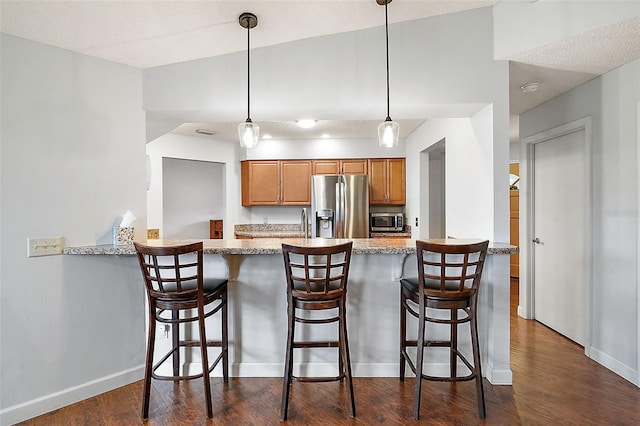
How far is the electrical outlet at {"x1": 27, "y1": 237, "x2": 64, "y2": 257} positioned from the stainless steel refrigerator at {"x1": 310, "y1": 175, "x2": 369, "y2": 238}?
3216 mm

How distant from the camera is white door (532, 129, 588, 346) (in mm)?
3164

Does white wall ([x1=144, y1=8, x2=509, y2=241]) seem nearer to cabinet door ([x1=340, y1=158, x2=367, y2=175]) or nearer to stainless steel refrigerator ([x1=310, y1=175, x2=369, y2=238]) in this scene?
stainless steel refrigerator ([x1=310, y1=175, x2=369, y2=238])

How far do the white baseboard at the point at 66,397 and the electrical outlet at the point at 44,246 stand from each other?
90 cm

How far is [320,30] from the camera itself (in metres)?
2.53

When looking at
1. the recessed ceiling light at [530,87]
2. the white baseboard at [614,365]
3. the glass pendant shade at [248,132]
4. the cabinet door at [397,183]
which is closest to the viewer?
the glass pendant shade at [248,132]

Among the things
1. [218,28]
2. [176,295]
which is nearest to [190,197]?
[218,28]

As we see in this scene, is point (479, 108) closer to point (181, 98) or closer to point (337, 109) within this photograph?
point (337, 109)

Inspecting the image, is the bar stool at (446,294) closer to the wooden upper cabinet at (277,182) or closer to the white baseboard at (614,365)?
the white baseboard at (614,365)

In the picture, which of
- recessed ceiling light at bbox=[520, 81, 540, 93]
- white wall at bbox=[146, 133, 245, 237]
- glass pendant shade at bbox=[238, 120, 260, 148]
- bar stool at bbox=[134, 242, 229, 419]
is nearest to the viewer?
bar stool at bbox=[134, 242, 229, 419]

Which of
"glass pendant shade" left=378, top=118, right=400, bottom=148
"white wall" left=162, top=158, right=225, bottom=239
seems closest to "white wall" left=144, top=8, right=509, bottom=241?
"glass pendant shade" left=378, top=118, right=400, bottom=148

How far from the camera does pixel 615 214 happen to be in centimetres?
269

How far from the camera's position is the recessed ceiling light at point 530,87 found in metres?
2.97

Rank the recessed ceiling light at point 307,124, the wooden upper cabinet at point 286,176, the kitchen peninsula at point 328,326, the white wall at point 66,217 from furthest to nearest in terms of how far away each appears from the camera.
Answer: the wooden upper cabinet at point 286,176, the recessed ceiling light at point 307,124, the kitchen peninsula at point 328,326, the white wall at point 66,217

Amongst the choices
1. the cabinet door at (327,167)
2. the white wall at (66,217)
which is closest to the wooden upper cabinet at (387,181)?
the cabinet door at (327,167)
